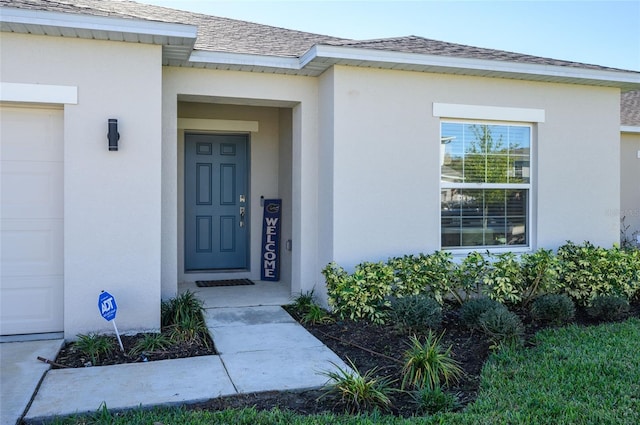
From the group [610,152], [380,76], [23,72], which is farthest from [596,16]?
[23,72]

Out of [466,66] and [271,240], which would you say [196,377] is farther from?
[466,66]

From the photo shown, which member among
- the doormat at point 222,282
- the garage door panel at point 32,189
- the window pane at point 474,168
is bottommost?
the doormat at point 222,282

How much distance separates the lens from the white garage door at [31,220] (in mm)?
5879

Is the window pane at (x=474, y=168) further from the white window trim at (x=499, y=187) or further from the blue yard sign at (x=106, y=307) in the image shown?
the blue yard sign at (x=106, y=307)

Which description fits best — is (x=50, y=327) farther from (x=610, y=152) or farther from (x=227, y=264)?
(x=610, y=152)

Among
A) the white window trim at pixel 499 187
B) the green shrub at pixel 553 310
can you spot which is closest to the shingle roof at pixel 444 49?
the white window trim at pixel 499 187

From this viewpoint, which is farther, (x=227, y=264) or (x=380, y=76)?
(x=227, y=264)

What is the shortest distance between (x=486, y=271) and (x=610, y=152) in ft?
10.7

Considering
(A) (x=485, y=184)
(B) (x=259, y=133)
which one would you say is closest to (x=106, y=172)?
(B) (x=259, y=133)

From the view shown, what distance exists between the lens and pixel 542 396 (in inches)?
167

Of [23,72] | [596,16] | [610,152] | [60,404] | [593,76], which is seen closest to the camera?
[60,404]

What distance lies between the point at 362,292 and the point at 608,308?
3.12 meters

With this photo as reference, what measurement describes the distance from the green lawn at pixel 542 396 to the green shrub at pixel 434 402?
0.14 metres

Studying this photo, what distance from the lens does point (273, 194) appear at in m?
9.34
